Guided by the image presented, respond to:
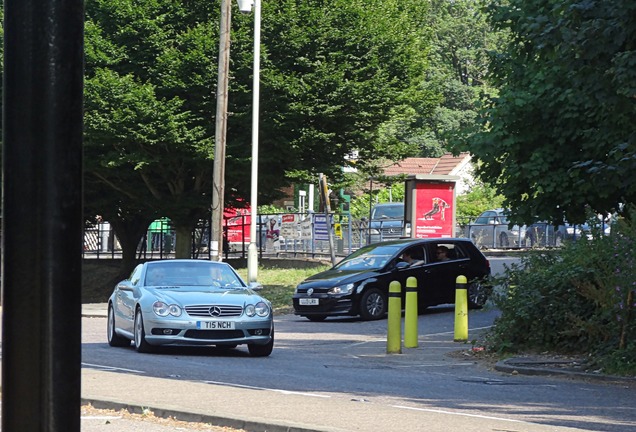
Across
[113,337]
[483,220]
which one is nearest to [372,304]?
[113,337]

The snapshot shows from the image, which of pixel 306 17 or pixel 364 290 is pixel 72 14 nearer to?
pixel 364 290

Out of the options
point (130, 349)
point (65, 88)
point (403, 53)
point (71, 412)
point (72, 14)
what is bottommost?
point (130, 349)

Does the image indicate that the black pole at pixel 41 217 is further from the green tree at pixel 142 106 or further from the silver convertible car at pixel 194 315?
the green tree at pixel 142 106

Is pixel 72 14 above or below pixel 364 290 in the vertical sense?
above

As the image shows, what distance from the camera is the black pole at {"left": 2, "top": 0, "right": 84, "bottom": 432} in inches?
126

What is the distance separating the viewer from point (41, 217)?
3.22 meters

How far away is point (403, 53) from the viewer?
35.6 m

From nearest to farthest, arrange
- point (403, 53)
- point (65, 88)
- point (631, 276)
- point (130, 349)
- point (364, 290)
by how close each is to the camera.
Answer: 1. point (65, 88)
2. point (631, 276)
3. point (130, 349)
4. point (364, 290)
5. point (403, 53)

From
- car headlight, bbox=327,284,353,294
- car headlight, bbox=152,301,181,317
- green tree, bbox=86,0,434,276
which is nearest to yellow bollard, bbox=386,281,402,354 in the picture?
car headlight, bbox=152,301,181,317

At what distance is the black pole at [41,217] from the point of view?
3213mm

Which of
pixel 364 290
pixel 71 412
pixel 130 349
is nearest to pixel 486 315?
pixel 364 290

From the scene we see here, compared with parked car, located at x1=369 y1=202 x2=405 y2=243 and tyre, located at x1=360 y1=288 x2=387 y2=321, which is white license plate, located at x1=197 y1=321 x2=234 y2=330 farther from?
parked car, located at x1=369 y1=202 x2=405 y2=243

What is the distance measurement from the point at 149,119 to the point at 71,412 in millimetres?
30061

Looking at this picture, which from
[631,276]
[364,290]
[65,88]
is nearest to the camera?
[65,88]
